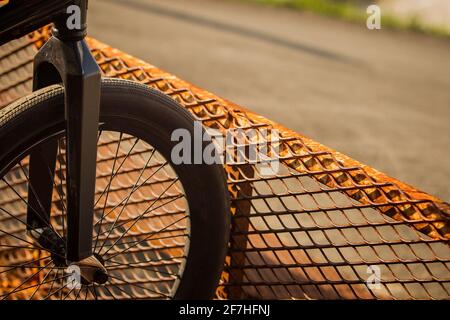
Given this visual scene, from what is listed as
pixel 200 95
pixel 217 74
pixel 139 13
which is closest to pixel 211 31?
pixel 139 13

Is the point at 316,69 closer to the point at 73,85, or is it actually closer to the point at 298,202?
the point at 298,202

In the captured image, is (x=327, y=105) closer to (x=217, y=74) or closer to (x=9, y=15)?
(x=217, y=74)

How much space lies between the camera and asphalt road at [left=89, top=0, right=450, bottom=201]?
16.9 feet

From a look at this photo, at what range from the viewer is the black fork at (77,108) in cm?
151

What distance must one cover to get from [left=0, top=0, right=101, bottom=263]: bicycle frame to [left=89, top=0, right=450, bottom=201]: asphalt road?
326 cm

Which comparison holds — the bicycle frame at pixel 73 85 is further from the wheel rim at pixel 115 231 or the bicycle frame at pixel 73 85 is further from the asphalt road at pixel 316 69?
the asphalt road at pixel 316 69

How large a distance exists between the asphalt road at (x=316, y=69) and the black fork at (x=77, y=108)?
→ 3.26m

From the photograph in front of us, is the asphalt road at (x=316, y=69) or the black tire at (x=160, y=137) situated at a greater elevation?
the asphalt road at (x=316, y=69)

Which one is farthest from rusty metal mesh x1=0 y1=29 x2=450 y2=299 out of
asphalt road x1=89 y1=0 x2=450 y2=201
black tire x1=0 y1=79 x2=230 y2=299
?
asphalt road x1=89 y1=0 x2=450 y2=201

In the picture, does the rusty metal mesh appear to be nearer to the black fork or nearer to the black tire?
the black tire

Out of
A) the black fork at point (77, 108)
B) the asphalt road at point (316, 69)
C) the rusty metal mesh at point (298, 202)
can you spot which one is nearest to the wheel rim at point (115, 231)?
the rusty metal mesh at point (298, 202)

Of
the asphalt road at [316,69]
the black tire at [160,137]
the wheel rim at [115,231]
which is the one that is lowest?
the wheel rim at [115,231]

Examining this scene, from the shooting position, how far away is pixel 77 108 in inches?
59.4
